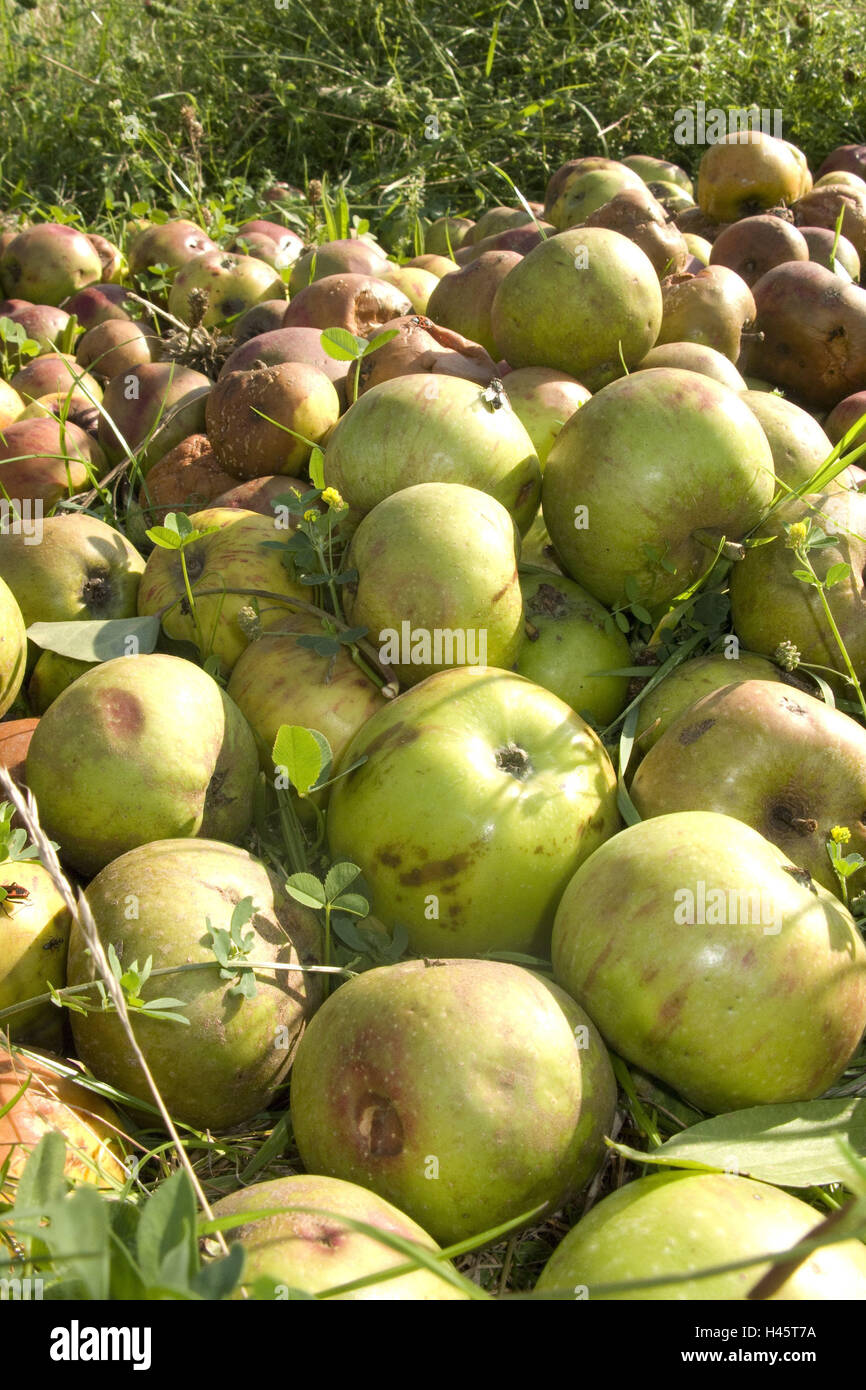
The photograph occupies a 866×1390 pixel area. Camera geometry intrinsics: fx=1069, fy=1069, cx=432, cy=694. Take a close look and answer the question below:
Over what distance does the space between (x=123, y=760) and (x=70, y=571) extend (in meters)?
0.88

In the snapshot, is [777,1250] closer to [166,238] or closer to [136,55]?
[166,238]

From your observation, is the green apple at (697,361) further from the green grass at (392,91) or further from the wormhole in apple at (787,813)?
the green grass at (392,91)

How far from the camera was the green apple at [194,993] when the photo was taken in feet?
6.13

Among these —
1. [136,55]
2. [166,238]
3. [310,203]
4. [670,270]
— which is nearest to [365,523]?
[670,270]

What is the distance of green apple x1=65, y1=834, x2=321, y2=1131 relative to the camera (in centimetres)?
187

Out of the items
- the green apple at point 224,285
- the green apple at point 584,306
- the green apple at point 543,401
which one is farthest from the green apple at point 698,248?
the green apple at point 224,285

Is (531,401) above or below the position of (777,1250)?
above

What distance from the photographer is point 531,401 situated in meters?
3.03

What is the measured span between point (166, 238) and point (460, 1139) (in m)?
4.78

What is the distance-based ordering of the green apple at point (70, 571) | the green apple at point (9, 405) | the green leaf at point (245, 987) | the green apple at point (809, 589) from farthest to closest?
the green apple at point (9, 405)
the green apple at point (70, 571)
the green apple at point (809, 589)
the green leaf at point (245, 987)

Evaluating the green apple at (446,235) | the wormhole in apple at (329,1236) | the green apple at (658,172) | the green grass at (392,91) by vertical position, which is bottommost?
the wormhole in apple at (329,1236)

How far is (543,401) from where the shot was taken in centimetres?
303

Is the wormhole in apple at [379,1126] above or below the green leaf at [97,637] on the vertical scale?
below

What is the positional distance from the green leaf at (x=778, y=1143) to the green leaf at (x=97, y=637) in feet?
5.46
